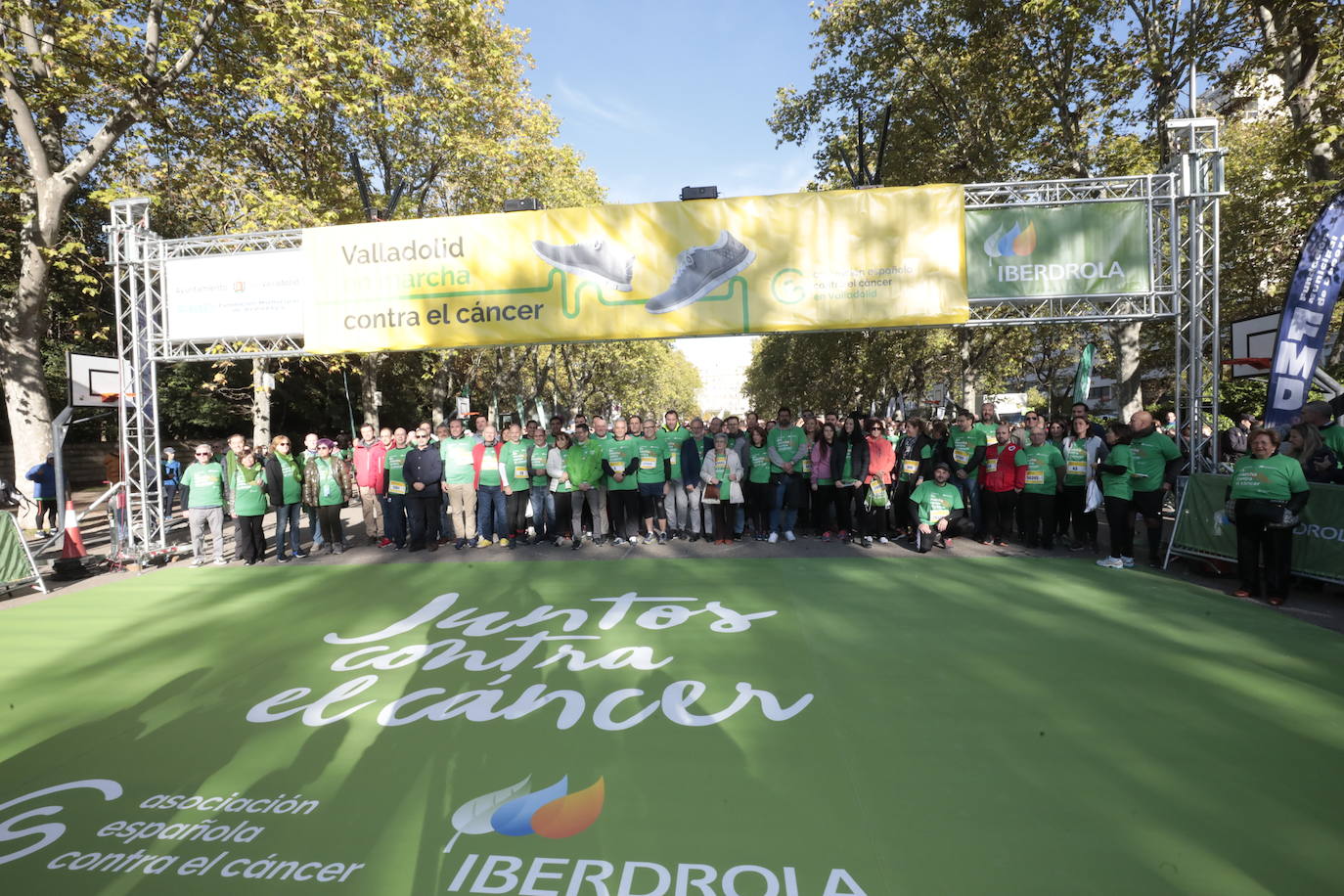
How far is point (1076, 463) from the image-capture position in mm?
8203

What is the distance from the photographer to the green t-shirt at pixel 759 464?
31.2 ft

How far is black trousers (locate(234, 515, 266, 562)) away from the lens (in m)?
9.09

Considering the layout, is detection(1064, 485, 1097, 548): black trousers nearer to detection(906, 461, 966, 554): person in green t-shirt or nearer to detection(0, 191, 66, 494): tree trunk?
detection(906, 461, 966, 554): person in green t-shirt

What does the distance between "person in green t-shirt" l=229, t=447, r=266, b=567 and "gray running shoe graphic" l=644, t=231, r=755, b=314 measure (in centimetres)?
602

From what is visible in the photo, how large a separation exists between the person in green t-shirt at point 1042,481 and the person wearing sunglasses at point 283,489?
33.1 ft

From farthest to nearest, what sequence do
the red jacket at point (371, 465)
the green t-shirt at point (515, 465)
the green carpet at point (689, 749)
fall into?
the red jacket at point (371, 465)
the green t-shirt at point (515, 465)
the green carpet at point (689, 749)

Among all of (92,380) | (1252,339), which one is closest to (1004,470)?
(1252,339)

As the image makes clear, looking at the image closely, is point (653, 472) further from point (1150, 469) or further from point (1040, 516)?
point (1150, 469)

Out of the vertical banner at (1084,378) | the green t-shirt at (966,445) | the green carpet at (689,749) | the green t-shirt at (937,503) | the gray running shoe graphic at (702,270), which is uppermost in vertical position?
the gray running shoe graphic at (702,270)

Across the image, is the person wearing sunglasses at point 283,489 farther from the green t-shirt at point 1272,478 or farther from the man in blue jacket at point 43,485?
the green t-shirt at point 1272,478

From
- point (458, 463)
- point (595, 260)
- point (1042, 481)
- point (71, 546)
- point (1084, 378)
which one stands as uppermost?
point (595, 260)

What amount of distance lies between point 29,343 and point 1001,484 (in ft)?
50.5

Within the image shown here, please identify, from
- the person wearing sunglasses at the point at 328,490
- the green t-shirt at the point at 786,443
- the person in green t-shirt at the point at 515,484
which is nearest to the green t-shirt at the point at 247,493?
the person wearing sunglasses at the point at 328,490

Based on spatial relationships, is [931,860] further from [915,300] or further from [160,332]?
[160,332]
